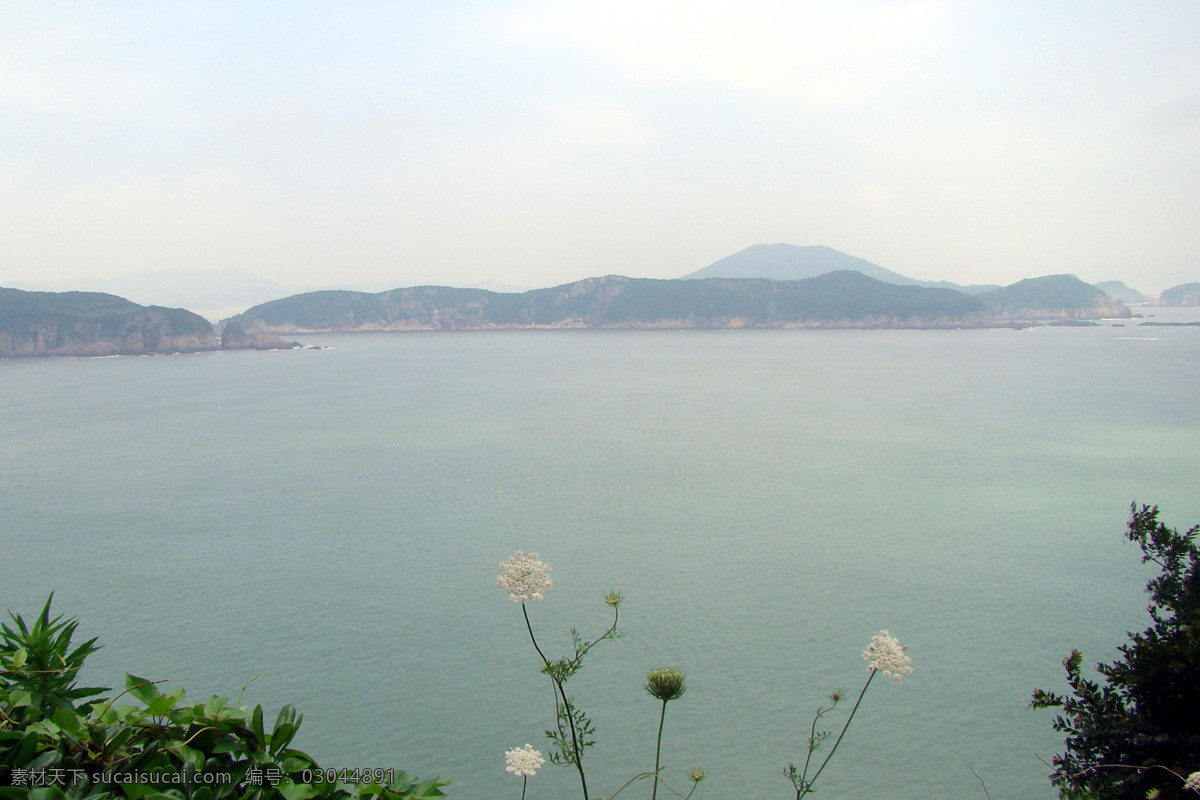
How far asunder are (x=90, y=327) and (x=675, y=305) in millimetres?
99151

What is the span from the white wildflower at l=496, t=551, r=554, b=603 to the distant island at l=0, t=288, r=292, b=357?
107 metres

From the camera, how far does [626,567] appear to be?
1459cm

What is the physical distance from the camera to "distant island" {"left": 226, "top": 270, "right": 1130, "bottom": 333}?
146m

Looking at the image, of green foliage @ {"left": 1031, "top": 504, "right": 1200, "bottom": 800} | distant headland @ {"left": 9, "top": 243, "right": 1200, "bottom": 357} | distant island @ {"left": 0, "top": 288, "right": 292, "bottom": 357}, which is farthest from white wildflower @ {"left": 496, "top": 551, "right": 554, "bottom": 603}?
distant headland @ {"left": 9, "top": 243, "right": 1200, "bottom": 357}

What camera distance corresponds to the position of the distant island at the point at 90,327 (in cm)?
8944

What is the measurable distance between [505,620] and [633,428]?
20770mm

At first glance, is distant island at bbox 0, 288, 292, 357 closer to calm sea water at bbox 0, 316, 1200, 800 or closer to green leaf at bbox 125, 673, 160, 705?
calm sea water at bbox 0, 316, 1200, 800

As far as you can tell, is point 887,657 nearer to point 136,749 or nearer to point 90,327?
point 136,749

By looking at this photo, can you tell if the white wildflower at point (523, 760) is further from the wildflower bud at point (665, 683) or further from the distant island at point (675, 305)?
the distant island at point (675, 305)

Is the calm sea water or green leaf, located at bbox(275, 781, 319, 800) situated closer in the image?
green leaf, located at bbox(275, 781, 319, 800)

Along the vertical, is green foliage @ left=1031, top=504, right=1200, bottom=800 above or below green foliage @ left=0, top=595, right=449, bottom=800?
below

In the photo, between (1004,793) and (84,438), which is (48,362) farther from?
(1004,793)

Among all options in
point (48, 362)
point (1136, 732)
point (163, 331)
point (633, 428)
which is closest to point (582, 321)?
point (163, 331)

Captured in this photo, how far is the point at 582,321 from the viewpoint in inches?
6284
